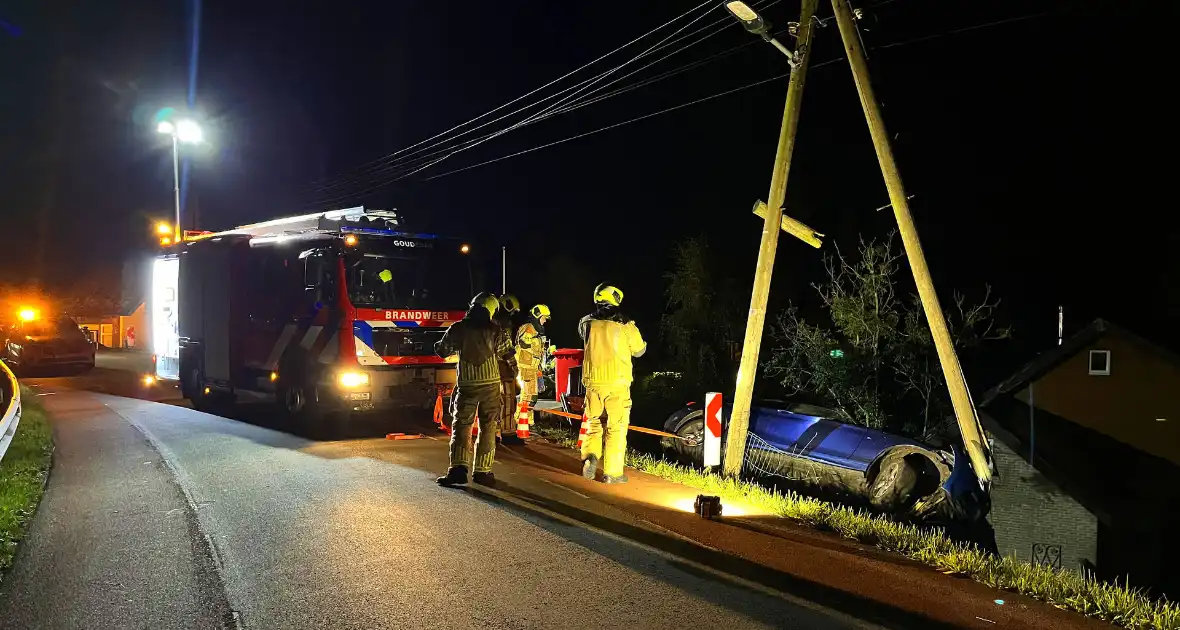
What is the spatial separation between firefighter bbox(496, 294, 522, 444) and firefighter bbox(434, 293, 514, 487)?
1.48 meters

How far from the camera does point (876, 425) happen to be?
1198 centimetres

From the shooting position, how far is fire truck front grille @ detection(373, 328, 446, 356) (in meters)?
11.4

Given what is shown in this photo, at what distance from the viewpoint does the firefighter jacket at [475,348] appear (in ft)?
25.4

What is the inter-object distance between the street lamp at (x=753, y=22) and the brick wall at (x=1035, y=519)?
14.9 ft

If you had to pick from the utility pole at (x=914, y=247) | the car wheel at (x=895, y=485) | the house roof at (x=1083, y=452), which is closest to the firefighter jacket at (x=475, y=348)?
the utility pole at (x=914, y=247)

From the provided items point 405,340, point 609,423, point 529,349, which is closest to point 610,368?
point 609,423

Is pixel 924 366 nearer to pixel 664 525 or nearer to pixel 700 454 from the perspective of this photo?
pixel 700 454

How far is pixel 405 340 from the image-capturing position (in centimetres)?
1165

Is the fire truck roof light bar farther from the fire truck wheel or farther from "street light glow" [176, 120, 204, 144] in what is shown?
"street light glow" [176, 120, 204, 144]

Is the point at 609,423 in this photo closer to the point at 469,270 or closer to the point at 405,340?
the point at 405,340

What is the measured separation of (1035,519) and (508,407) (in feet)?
18.7

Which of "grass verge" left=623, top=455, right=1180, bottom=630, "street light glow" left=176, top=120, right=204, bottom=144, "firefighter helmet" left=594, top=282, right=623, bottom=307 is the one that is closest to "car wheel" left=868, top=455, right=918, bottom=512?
"grass verge" left=623, top=455, right=1180, bottom=630

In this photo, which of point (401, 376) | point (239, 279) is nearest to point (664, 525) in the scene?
point (401, 376)

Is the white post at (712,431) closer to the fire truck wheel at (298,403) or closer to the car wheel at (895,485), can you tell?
the car wheel at (895,485)
